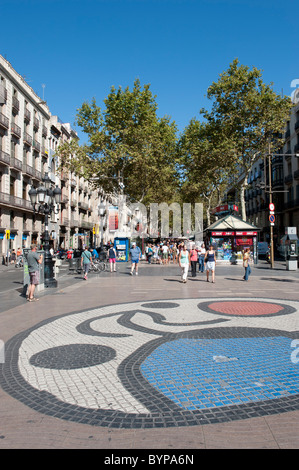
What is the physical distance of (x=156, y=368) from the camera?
464 centimetres

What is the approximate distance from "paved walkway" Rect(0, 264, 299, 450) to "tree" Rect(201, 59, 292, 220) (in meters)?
25.8

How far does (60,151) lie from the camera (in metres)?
32.4

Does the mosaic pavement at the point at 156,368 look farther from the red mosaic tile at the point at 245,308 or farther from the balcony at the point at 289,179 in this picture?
the balcony at the point at 289,179

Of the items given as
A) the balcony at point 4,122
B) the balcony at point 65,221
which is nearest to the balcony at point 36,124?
the balcony at point 4,122

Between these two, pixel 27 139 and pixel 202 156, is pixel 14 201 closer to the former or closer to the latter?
pixel 27 139

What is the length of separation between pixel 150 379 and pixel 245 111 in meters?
30.5

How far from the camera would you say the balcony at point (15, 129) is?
1395 inches

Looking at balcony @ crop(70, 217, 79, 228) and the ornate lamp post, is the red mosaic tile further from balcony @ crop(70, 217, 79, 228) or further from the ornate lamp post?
balcony @ crop(70, 217, 79, 228)

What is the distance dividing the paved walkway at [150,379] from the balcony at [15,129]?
1247 inches

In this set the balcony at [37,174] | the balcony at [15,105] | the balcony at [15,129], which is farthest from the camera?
the balcony at [37,174]

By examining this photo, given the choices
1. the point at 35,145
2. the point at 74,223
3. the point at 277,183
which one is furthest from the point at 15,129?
the point at 277,183

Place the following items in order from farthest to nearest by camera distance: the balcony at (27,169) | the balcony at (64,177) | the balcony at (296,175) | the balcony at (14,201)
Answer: the balcony at (64,177)
the balcony at (296,175)
the balcony at (27,169)
the balcony at (14,201)

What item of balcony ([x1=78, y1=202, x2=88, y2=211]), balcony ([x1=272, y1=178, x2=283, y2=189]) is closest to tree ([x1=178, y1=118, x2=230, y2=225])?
balcony ([x1=272, y1=178, x2=283, y2=189])

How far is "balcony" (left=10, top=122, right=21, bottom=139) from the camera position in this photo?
35.4 m
